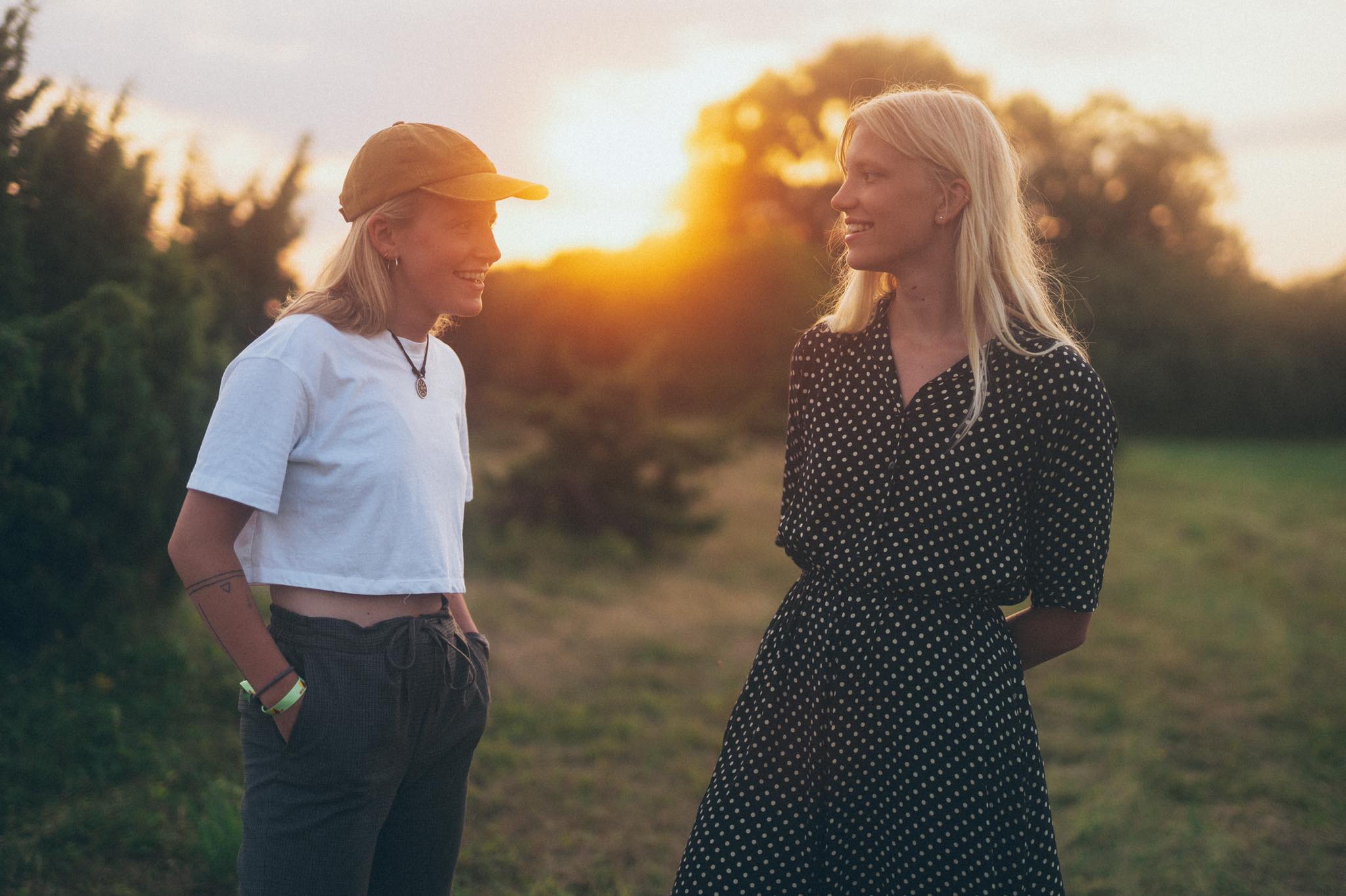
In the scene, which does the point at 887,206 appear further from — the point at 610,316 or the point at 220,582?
the point at 610,316

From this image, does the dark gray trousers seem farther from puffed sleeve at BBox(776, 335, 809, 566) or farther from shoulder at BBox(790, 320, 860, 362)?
shoulder at BBox(790, 320, 860, 362)

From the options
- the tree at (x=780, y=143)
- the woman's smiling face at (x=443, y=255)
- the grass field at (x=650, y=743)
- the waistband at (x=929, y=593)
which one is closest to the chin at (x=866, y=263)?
the waistband at (x=929, y=593)

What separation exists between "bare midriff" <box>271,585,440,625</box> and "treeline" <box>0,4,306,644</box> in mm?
2436

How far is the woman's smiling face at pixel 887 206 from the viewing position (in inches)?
85.1

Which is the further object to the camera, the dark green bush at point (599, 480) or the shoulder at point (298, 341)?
the dark green bush at point (599, 480)

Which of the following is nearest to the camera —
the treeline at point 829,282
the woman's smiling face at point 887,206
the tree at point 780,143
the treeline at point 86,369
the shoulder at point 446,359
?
the woman's smiling face at point 887,206

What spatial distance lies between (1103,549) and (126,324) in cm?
439

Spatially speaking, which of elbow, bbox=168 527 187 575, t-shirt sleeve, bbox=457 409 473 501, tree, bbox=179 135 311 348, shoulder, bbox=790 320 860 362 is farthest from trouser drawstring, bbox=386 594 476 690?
tree, bbox=179 135 311 348

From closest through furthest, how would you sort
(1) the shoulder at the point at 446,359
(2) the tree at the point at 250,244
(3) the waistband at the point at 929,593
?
(3) the waistband at the point at 929,593 < (1) the shoulder at the point at 446,359 < (2) the tree at the point at 250,244

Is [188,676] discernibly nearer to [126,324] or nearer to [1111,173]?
[126,324]

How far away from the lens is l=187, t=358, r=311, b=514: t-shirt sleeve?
1841 mm

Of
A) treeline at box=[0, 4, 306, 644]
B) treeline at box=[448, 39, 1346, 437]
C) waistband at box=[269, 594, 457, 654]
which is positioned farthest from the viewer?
treeline at box=[448, 39, 1346, 437]

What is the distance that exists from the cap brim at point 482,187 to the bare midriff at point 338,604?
82cm

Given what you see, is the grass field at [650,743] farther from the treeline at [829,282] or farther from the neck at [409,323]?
the treeline at [829,282]
